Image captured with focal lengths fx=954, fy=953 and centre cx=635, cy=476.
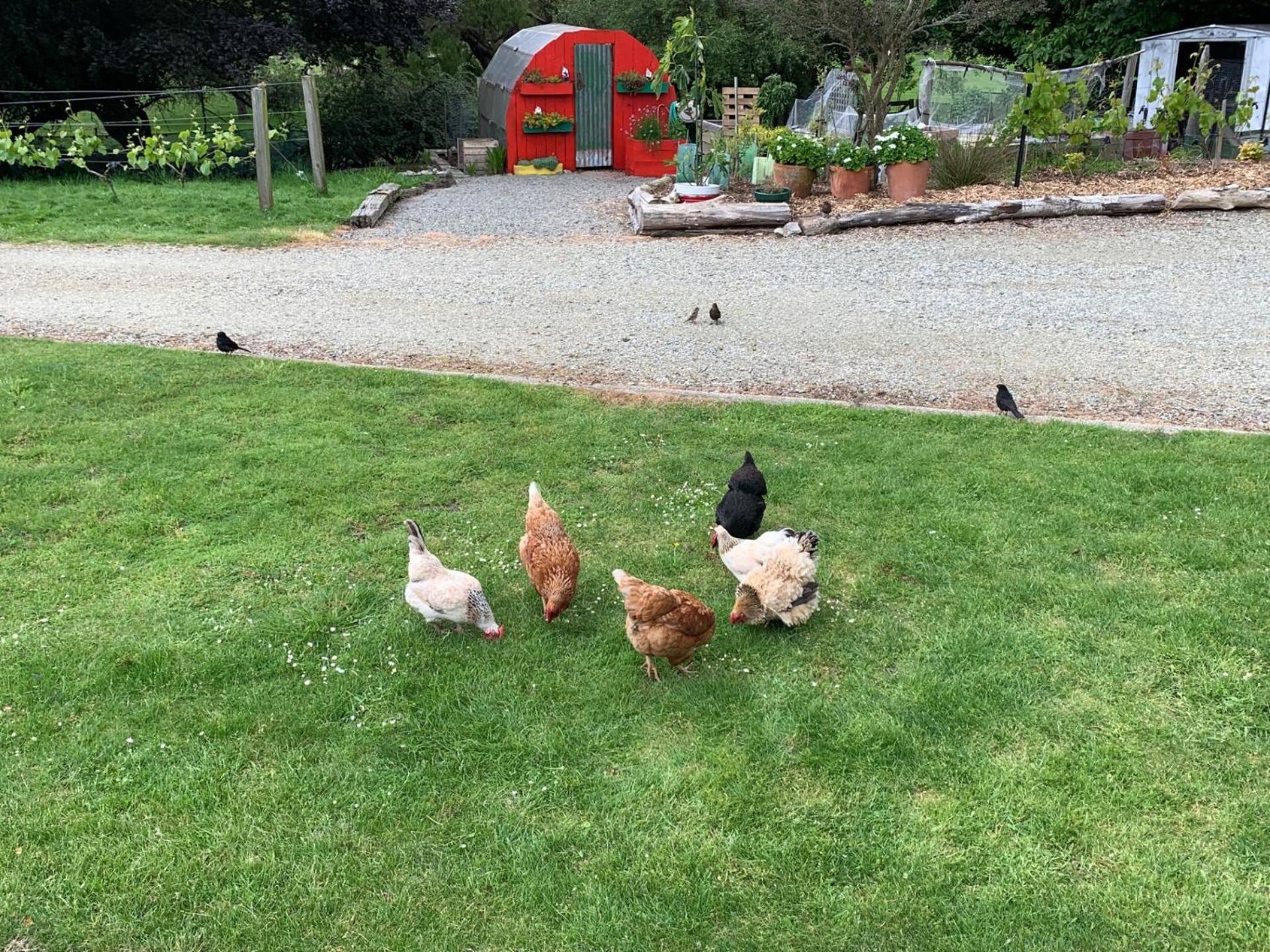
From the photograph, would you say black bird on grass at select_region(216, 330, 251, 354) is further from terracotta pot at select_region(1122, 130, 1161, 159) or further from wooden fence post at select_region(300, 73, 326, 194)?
terracotta pot at select_region(1122, 130, 1161, 159)

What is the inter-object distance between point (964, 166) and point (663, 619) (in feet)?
42.7

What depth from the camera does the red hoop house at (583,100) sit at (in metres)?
18.6

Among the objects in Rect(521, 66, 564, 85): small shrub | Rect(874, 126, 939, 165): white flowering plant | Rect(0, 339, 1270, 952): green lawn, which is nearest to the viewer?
Rect(0, 339, 1270, 952): green lawn

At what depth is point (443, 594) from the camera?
390 cm

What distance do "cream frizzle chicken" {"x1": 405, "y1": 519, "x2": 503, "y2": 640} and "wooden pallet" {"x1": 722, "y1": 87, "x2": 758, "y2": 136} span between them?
56.1ft

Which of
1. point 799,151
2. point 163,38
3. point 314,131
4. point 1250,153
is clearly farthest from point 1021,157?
point 163,38

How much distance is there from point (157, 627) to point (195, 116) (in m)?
16.7

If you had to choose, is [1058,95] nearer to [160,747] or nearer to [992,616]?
[992,616]

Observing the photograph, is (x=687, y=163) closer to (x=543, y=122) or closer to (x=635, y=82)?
(x=635, y=82)

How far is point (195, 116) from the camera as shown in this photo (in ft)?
58.1

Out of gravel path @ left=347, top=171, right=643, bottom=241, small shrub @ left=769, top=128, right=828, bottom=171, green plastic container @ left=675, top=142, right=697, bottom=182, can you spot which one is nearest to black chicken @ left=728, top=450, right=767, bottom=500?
gravel path @ left=347, top=171, right=643, bottom=241

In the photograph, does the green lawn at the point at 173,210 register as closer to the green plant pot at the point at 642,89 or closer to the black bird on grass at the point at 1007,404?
the green plant pot at the point at 642,89

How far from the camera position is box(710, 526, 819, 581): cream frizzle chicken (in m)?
4.11

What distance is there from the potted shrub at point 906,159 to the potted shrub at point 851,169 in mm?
212
